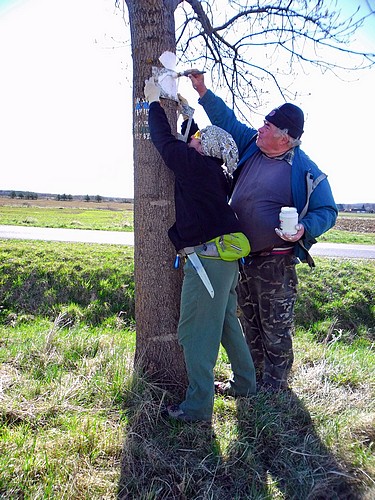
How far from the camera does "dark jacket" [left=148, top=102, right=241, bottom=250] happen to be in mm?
2682

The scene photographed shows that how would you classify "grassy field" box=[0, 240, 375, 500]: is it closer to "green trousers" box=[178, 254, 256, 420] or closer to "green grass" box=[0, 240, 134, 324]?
"green trousers" box=[178, 254, 256, 420]

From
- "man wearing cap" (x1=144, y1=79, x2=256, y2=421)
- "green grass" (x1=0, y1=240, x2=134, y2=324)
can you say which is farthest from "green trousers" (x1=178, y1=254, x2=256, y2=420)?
"green grass" (x1=0, y1=240, x2=134, y2=324)

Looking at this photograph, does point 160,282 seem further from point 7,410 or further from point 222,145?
point 7,410

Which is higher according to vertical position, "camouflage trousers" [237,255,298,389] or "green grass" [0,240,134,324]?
"camouflage trousers" [237,255,298,389]

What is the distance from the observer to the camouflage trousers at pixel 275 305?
339 centimetres

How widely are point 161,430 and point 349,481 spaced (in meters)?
1.11

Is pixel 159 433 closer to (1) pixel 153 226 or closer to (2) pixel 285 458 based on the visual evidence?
(2) pixel 285 458

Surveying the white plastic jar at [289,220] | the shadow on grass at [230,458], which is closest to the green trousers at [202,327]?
the shadow on grass at [230,458]

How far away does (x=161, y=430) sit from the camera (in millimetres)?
2775

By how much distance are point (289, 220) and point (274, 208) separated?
0.36m

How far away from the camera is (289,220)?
2.94 m

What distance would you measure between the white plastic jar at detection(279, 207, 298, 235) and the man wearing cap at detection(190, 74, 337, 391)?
0.12 meters

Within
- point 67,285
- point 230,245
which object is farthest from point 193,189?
point 67,285

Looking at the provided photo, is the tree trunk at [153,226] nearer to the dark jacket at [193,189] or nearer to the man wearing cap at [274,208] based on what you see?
the dark jacket at [193,189]
